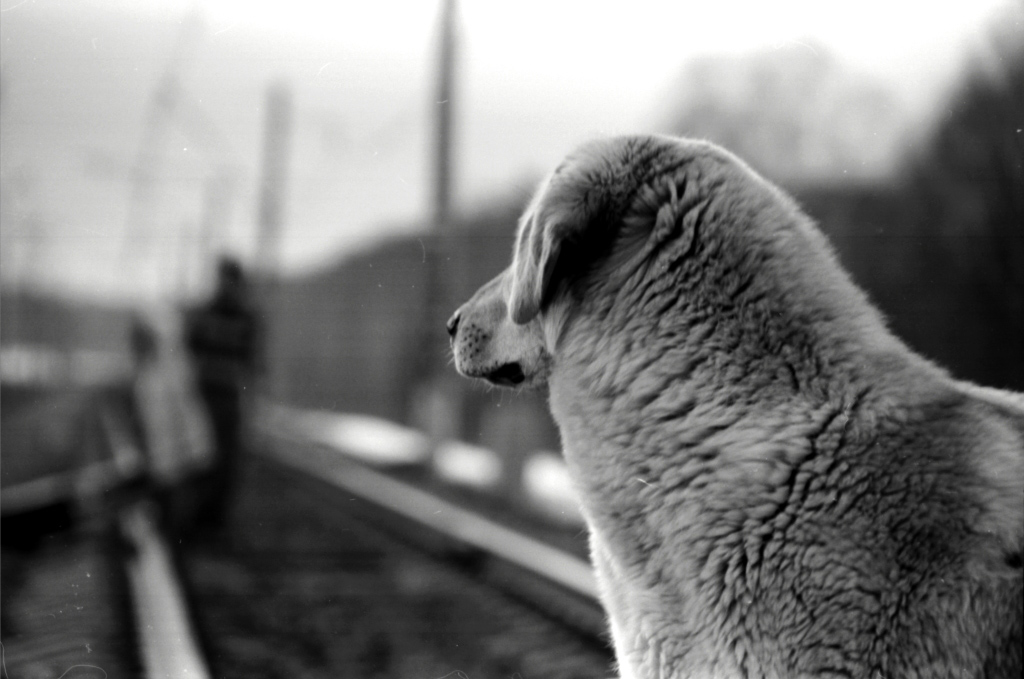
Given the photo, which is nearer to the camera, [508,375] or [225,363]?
[508,375]

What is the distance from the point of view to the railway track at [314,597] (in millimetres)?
3768

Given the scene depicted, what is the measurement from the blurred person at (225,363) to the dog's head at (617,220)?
3.10m

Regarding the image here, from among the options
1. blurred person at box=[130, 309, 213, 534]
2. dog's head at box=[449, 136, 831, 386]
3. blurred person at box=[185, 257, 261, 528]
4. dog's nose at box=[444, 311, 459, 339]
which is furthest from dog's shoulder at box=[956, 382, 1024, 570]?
blurred person at box=[130, 309, 213, 534]

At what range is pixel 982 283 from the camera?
18.2ft

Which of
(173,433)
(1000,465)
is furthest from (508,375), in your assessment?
(173,433)

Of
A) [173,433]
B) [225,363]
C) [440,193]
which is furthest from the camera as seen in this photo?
[173,433]

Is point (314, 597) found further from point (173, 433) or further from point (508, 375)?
point (508, 375)

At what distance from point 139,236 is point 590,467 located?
251 centimetres

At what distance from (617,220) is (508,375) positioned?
1.55 feet

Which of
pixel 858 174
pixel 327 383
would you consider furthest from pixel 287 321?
pixel 858 174

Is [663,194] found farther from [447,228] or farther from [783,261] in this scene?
[447,228]

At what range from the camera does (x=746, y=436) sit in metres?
1.78

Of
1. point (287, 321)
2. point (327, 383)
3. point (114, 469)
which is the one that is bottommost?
point (114, 469)

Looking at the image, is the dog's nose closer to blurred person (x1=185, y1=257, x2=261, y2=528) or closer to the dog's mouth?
the dog's mouth
